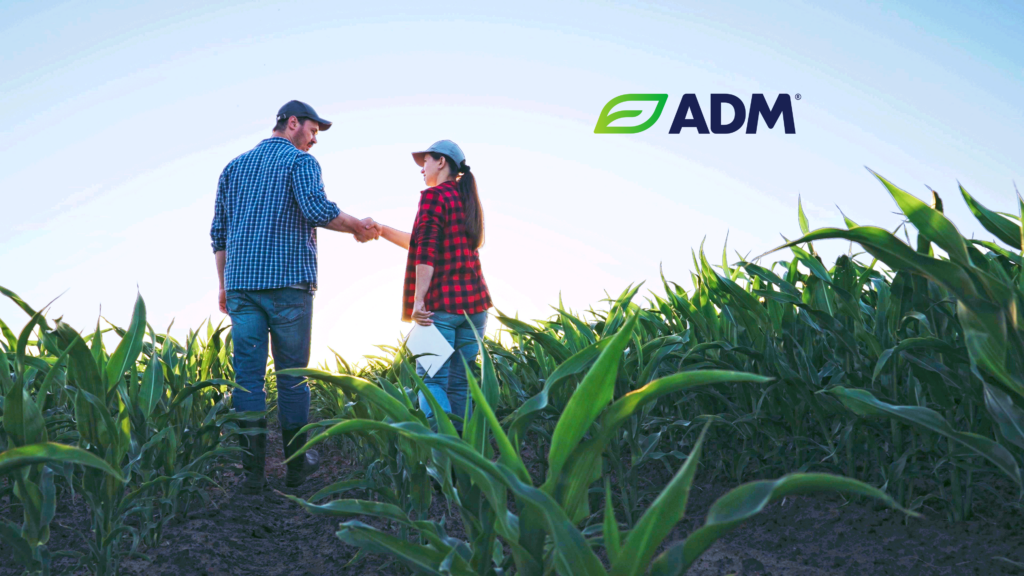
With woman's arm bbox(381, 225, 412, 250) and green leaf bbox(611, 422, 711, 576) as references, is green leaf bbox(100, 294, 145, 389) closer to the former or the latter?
green leaf bbox(611, 422, 711, 576)

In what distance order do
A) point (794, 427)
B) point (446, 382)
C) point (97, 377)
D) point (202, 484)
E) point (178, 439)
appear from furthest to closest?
point (446, 382) < point (202, 484) < point (178, 439) < point (794, 427) < point (97, 377)

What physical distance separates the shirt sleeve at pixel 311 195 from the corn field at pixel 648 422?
0.74 m

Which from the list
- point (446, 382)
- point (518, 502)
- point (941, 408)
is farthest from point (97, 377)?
point (941, 408)

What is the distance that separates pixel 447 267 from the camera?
10.3 feet

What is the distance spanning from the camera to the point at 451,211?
313 centimetres

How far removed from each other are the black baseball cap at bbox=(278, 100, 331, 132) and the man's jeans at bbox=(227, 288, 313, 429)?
96 cm

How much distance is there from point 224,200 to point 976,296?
124 inches

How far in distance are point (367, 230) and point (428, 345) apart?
0.74m

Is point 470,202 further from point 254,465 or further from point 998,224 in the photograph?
point 998,224

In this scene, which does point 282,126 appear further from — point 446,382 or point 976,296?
point 976,296

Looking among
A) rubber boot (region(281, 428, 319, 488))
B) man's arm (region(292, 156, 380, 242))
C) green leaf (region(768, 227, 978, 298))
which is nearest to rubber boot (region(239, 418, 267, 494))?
rubber boot (region(281, 428, 319, 488))

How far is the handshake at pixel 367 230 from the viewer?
3270 mm

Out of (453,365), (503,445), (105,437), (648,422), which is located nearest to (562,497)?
(503,445)

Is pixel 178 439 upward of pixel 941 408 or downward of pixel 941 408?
upward
